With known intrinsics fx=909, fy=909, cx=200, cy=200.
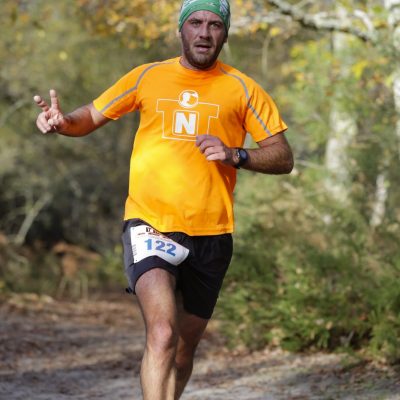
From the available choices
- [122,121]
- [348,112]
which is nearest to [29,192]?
[122,121]

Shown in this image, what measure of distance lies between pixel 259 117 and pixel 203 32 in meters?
0.54

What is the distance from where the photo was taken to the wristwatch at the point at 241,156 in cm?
450

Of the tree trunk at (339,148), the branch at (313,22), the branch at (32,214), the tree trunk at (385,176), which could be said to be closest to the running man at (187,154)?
the tree trunk at (385,176)

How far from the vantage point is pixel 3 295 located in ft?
49.0

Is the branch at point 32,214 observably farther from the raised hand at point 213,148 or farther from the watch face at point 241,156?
the raised hand at point 213,148

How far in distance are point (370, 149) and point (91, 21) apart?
709 cm

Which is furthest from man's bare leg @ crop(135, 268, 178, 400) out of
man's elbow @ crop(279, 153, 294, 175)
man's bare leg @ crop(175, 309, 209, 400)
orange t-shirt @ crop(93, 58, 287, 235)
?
man's elbow @ crop(279, 153, 294, 175)

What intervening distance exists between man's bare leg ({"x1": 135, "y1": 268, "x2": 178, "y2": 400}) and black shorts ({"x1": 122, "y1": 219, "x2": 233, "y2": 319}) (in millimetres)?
157

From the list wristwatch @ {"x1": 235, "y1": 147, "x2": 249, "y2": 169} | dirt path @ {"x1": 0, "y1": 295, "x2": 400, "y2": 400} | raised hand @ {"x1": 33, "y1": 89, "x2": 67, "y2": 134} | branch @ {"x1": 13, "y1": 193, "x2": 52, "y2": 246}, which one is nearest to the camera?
wristwatch @ {"x1": 235, "y1": 147, "x2": 249, "y2": 169}

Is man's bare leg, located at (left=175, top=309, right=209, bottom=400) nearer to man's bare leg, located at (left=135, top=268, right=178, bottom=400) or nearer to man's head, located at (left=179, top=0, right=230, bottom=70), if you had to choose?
man's bare leg, located at (left=135, top=268, right=178, bottom=400)

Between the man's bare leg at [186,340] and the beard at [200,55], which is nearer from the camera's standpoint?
the beard at [200,55]

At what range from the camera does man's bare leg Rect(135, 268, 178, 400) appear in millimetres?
4285

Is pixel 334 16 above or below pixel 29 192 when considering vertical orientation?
above

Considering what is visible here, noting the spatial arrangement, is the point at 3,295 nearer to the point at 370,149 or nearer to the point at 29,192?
the point at 370,149
